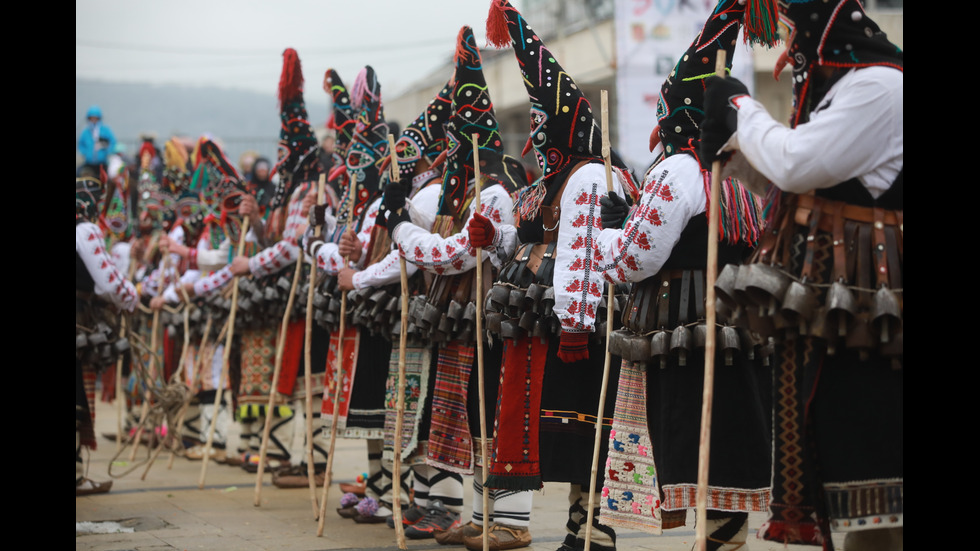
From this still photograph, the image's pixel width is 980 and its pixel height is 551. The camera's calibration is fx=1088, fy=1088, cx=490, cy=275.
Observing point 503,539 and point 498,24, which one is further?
point 503,539

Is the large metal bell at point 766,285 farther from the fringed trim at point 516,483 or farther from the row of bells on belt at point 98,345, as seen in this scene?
the row of bells on belt at point 98,345

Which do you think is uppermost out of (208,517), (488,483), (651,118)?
(651,118)

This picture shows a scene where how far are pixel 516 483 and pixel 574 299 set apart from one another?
3.38 ft

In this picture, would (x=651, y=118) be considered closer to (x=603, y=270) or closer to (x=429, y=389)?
(x=429, y=389)

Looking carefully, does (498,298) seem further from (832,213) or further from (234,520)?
(234,520)

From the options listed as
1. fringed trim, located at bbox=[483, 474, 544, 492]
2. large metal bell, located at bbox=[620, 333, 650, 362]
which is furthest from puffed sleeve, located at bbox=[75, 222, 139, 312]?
large metal bell, located at bbox=[620, 333, 650, 362]

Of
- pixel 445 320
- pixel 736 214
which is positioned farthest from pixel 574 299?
pixel 445 320

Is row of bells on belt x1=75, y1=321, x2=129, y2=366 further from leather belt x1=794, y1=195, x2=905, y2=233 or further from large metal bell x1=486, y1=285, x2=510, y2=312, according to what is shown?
leather belt x1=794, y1=195, x2=905, y2=233

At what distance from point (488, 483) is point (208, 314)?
4938 millimetres

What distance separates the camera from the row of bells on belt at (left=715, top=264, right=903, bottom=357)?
9.83ft

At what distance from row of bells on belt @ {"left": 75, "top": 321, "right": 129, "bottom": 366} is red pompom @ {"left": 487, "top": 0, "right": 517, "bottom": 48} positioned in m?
3.68

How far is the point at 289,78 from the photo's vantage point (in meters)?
8.07

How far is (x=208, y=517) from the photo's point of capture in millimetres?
6750

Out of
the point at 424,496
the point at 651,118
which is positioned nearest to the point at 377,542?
the point at 424,496
